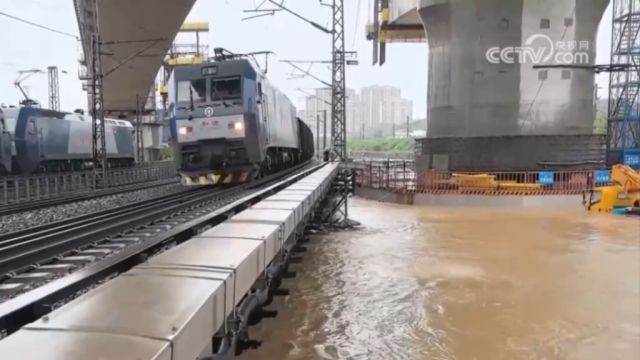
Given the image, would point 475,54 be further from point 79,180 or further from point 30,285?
point 30,285

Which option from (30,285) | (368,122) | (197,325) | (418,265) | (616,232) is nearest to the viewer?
(197,325)

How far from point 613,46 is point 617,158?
7.66 metres

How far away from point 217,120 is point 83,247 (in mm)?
6924

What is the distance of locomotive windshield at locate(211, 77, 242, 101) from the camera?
13.0 metres

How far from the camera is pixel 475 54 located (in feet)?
80.4

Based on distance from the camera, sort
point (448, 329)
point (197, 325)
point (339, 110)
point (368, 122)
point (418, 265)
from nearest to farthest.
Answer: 1. point (197, 325)
2. point (448, 329)
3. point (418, 265)
4. point (339, 110)
5. point (368, 122)

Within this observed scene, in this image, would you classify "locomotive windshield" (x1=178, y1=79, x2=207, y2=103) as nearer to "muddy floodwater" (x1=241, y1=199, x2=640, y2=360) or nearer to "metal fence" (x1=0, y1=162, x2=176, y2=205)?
"muddy floodwater" (x1=241, y1=199, x2=640, y2=360)

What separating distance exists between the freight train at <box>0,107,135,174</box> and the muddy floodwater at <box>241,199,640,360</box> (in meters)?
12.4

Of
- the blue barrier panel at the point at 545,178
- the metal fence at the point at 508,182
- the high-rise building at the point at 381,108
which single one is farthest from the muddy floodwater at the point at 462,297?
the high-rise building at the point at 381,108

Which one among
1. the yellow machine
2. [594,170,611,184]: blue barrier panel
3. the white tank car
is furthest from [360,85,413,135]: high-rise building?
the yellow machine

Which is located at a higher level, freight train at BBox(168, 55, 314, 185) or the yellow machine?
freight train at BBox(168, 55, 314, 185)

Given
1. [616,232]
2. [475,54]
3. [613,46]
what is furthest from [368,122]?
[616,232]

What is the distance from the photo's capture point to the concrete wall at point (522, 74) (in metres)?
23.9

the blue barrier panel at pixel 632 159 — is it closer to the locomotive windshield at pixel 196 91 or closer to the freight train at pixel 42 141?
the locomotive windshield at pixel 196 91
